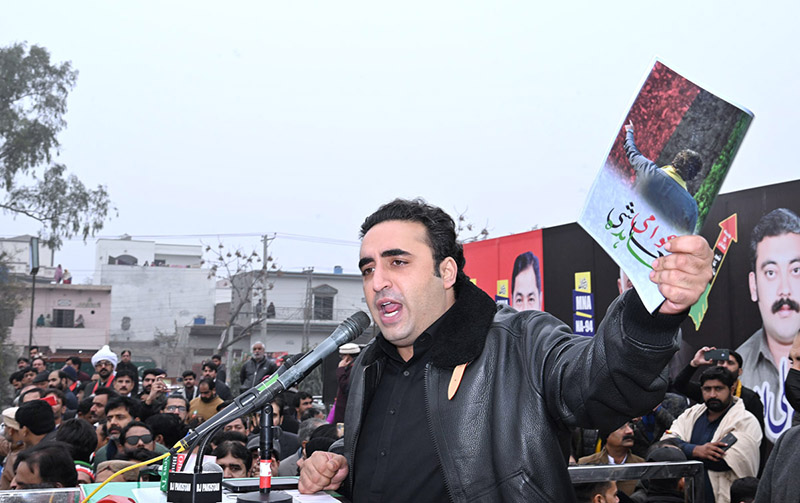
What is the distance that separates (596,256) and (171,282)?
152ft

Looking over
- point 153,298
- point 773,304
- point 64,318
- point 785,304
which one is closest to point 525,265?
point 773,304

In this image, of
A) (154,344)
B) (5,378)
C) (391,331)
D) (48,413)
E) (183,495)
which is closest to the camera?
(183,495)

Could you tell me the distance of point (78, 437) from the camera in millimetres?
6273

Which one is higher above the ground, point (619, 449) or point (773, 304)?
point (773, 304)

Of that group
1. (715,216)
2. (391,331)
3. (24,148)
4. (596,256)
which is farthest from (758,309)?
(24,148)

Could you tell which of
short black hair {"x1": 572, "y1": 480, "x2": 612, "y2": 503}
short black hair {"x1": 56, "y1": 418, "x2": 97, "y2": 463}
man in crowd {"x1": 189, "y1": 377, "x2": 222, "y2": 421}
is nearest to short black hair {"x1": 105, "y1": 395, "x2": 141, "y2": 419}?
short black hair {"x1": 56, "y1": 418, "x2": 97, "y2": 463}

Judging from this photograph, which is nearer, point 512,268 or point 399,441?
point 399,441

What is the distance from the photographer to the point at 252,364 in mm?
13680

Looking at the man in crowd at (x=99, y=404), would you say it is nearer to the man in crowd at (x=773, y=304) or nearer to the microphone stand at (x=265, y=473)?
the man in crowd at (x=773, y=304)

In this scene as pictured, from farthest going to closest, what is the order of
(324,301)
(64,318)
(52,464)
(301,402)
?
1. (324,301)
2. (64,318)
3. (301,402)
4. (52,464)

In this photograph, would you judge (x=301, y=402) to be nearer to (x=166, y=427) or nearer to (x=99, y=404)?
(x=99, y=404)

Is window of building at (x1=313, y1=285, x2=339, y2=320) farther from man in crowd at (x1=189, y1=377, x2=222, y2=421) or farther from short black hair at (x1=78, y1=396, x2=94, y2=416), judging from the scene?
short black hair at (x1=78, y1=396, x2=94, y2=416)

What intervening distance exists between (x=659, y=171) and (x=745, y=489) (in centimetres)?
329

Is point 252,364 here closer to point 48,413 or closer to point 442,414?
point 48,413
